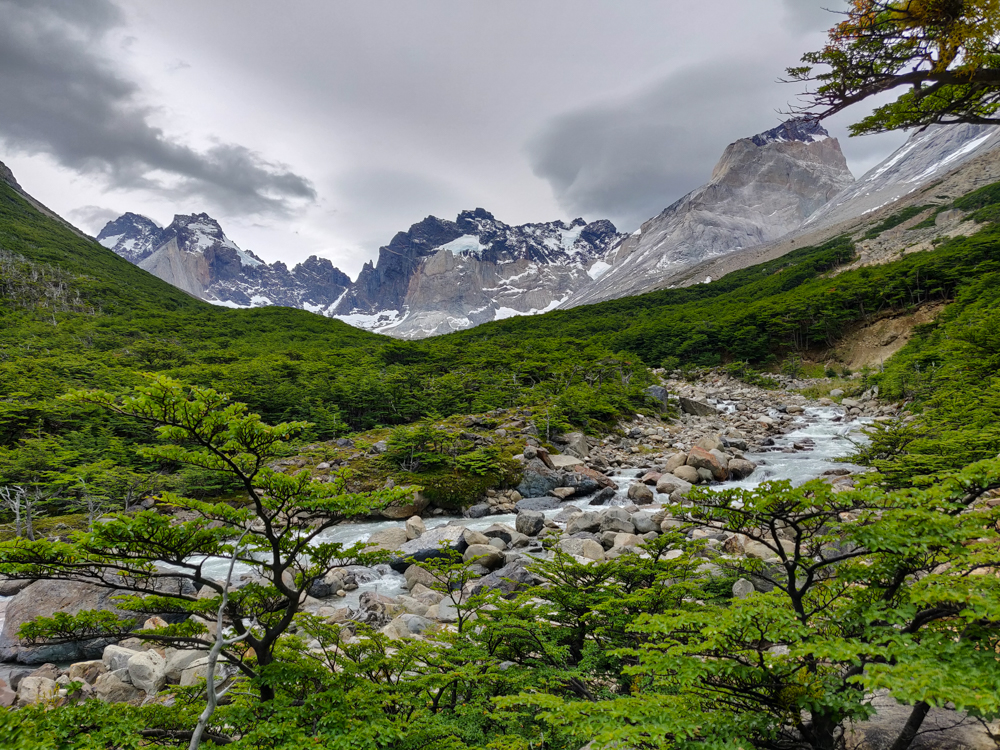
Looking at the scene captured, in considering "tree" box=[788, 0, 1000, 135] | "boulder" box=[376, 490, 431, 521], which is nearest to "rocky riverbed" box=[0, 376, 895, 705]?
"boulder" box=[376, 490, 431, 521]

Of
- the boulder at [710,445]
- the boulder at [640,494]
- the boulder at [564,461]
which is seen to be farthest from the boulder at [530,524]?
the boulder at [710,445]

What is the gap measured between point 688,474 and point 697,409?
16.1 meters

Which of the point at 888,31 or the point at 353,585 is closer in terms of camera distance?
the point at 888,31

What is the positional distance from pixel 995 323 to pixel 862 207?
477 feet

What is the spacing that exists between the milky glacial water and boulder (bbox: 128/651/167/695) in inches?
153

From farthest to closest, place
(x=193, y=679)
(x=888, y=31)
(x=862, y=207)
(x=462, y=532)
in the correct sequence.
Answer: (x=862, y=207) < (x=462, y=532) < (x=193, y=679) < (x=888, y=31)

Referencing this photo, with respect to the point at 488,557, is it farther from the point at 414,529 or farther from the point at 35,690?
the point at 35,690

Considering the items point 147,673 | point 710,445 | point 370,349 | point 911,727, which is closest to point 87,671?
point 147,673

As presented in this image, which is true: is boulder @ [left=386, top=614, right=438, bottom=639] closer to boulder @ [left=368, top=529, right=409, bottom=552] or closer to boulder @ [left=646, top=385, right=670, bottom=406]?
boulder @ [left=368, top=529, right=409, bottom=552]

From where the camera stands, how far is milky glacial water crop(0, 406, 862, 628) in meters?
12.0

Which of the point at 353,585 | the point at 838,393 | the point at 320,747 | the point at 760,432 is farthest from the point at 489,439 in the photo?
the point at 838,393

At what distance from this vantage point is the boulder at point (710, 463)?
18234 mm

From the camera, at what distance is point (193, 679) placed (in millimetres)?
6656

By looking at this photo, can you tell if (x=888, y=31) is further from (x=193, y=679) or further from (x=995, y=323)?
(x=995, y=323)
